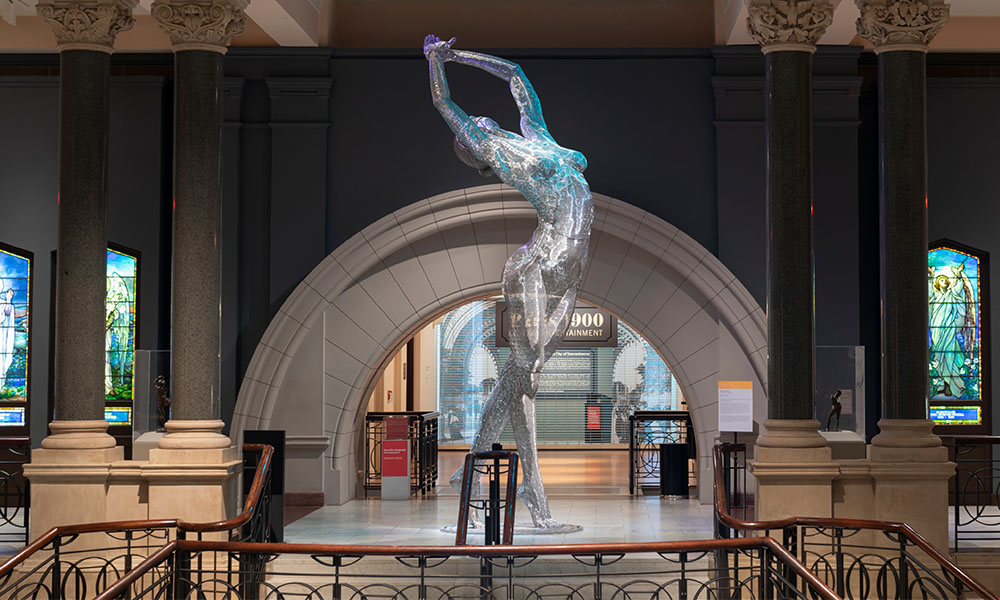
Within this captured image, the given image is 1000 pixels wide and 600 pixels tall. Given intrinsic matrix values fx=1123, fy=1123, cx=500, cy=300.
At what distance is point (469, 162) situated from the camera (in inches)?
372

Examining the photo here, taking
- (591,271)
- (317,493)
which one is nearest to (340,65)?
(591,271)

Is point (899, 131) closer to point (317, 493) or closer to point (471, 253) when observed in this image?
point (471, 253)

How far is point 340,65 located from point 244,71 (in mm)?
1053

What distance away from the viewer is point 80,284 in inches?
314

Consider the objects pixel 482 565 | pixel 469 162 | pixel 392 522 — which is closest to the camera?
pixel 482 565

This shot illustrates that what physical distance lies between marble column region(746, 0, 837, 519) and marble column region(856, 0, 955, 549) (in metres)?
0.46

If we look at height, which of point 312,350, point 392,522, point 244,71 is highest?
point 244,71

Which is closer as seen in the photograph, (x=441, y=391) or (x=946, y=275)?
(x=946, y=275)

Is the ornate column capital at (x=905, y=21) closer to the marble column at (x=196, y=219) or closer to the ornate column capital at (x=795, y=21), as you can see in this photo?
the ornate column capital at (x=795, y=21)

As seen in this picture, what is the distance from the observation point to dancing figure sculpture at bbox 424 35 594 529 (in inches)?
→ 361

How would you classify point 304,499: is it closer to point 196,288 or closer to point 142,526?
point 196,288

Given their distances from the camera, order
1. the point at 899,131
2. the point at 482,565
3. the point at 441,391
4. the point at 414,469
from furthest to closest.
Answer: the point at 441,391 → the point at 414,469 → the point at 899,131 → the point at 482,565

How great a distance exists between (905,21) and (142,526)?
621 cm

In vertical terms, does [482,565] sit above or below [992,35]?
below
